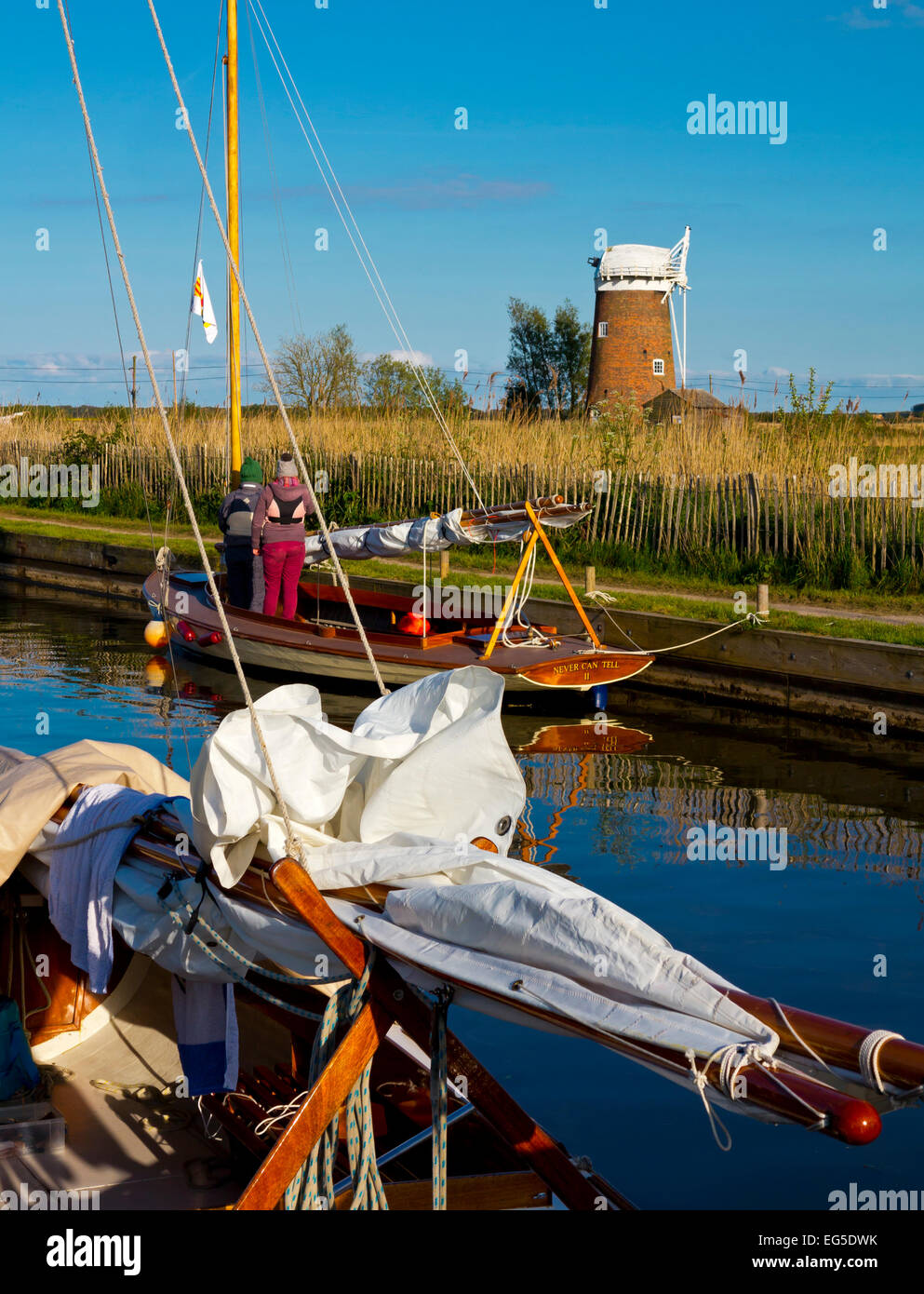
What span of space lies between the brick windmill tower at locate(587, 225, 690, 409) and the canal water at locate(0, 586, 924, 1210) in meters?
34.7

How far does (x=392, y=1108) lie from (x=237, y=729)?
6.45 ft

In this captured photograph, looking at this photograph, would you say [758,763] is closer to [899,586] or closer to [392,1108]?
[899,586]

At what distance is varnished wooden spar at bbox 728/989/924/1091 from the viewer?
2588 millimetres

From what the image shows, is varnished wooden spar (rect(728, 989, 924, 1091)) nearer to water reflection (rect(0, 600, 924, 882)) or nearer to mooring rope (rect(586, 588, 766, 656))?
water reflection (rect(0, 600, 924, 882))

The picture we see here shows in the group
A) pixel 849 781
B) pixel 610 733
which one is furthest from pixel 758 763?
pixel 610 733

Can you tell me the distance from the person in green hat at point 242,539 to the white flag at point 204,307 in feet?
18.7

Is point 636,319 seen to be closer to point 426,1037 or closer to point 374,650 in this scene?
point 374,650

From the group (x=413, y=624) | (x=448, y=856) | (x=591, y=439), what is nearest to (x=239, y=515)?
(x=413, y=624)

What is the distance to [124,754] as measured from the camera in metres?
5.86

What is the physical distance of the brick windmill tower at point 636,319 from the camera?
50688mm

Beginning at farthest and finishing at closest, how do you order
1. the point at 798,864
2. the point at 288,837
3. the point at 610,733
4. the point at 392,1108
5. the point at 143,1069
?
the point at 610,733 < the point at 798,864 < the point at 143,1069 < the point at 392,1108 < the point at 288,837

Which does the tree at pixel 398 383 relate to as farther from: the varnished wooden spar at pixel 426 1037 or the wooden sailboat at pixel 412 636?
the varnished wooden spar at pixel 426 1037
